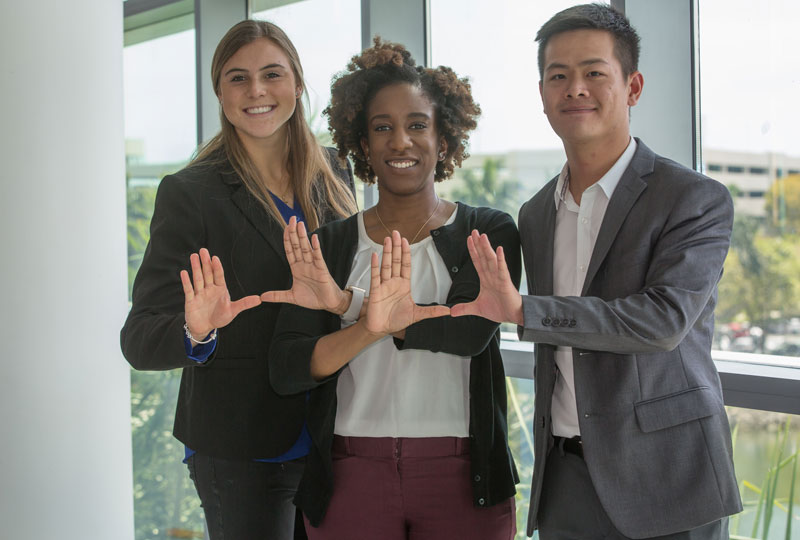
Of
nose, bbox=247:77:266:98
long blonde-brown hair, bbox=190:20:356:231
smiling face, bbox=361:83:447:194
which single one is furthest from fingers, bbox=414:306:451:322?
nose, bbox=247:77:266:98

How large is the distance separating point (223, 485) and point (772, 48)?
6.62 feet

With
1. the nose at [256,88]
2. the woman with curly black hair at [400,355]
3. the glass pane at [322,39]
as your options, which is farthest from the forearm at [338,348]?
the glass pane at [322,39]

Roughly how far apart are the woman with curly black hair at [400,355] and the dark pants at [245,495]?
22 cm

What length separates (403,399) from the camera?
5.61 ft

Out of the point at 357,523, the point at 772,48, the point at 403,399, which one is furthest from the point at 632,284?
the point at 772,48

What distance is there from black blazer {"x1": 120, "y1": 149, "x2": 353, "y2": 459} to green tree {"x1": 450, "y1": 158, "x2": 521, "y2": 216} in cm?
100

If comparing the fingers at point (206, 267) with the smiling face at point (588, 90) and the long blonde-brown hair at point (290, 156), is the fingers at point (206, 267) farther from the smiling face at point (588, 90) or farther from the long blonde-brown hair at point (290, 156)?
the smiling face at point (588, 90)

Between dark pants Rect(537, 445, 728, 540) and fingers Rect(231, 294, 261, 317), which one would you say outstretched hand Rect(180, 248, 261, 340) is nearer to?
fingers Rect(231, 294, 261, 317)

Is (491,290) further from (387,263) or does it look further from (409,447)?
(409,447)

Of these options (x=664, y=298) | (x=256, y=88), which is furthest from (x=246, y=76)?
(x=664, y=298)

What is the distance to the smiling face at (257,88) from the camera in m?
2.07

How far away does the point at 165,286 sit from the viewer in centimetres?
188

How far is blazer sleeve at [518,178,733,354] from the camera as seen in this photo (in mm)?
1426

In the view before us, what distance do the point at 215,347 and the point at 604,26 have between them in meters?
1.26
